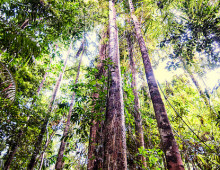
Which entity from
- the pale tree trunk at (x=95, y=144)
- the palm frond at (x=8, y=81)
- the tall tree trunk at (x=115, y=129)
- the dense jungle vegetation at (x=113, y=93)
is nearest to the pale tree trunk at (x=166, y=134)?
the dense jungle vegetation at (x=113, y=93)

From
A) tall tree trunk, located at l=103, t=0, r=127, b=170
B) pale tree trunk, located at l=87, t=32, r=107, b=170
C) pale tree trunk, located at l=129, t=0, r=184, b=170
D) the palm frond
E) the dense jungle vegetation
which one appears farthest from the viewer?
the palm frond

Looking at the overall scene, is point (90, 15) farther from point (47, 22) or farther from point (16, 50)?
point (16, 50)

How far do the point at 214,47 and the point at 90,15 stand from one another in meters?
4.34

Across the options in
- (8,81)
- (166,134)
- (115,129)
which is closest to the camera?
(115,129)

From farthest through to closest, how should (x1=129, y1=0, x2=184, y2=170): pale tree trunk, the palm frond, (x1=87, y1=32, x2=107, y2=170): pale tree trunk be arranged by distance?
the palm frond → (x1=87, y1=32, x2=107, y2=170): pale tree trunk → (x1=129, y1=0, x2=184, y2=170): pale tree trunk

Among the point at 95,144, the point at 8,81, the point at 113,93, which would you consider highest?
the point at 8,81

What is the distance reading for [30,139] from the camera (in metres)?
4.73

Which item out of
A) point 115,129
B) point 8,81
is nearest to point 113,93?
point 115,129

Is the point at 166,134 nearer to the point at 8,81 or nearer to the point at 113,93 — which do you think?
the point at 113,93

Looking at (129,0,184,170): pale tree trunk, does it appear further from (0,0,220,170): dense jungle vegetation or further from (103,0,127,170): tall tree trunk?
(103,0,127,170): tall tree trunk

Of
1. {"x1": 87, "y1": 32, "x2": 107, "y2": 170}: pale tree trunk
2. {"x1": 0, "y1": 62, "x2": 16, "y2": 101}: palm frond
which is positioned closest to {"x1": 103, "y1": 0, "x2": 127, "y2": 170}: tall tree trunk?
{"x1": 87, "y1": 32, "x2": 107, "y2": 170}: pale tree trunk

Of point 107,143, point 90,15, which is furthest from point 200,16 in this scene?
point 107,143

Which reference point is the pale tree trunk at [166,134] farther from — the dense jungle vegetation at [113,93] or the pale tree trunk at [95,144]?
the pale tree trunk at [95,144]

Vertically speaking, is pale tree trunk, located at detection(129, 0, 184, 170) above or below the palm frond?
below
